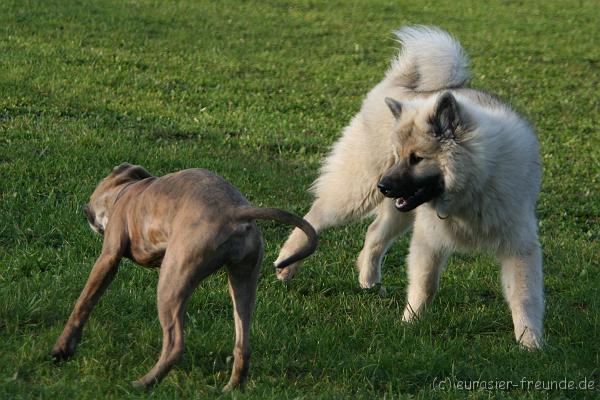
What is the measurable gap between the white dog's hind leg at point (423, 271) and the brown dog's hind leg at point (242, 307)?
1.82 meters

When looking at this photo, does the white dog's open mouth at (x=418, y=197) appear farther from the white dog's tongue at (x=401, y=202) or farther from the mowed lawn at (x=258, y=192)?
the mowed lawn at (x=258, y=192)

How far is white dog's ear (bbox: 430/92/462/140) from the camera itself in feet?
18.0

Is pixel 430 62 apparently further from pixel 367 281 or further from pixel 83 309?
pixel 83 309

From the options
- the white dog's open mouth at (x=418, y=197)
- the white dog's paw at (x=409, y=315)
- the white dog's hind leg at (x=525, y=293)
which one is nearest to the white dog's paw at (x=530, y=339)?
the white dog's hind leg at (x=525, y=293)

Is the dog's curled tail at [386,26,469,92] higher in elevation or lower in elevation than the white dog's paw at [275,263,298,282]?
higher

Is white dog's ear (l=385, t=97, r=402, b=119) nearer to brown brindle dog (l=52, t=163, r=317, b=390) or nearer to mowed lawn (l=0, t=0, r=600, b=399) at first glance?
mowed lawn (l=0, t=0, r=600, b=399)

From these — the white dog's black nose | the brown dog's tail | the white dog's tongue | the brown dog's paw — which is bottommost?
the white dog's tongue

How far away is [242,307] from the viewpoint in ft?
14.0

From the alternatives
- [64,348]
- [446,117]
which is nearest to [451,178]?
[446,117]

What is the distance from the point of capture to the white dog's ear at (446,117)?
5500mm

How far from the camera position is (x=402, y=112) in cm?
589

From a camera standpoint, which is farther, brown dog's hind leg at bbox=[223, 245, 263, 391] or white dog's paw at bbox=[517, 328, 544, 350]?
white dog's paw at bbox=[517, 328, 544, 350]

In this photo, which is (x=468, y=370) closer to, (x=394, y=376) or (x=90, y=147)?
(x=394, y=376)

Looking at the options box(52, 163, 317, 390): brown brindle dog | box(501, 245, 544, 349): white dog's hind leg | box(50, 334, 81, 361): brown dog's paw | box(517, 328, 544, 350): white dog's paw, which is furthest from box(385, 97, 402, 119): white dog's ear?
box(50, 334, 81, 361): brown dog's paw
